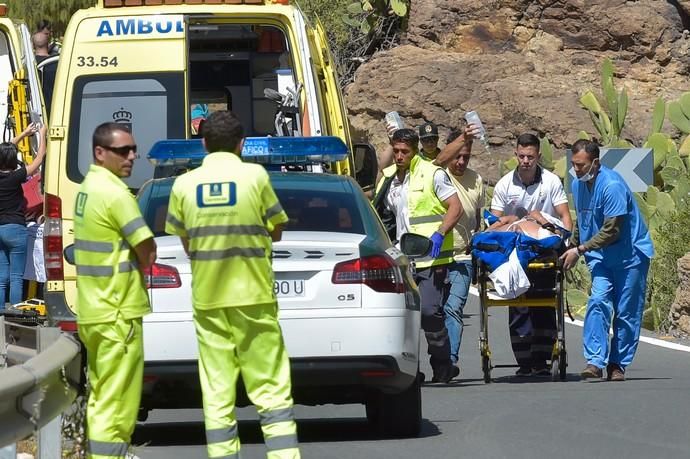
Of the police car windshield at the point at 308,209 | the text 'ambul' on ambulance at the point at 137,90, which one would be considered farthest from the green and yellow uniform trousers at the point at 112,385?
the text 'ambul' on ambulance at the point at 137,90

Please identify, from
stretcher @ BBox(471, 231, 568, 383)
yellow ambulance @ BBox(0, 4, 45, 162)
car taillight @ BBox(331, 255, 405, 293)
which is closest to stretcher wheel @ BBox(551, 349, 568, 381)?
stretcher @ BBox(471, 231, 568, 383)

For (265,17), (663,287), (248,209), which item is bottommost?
(663,287)

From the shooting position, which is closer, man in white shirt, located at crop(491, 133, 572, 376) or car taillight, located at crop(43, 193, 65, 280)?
car taillight, located at crop(43, 193, 65, 280)

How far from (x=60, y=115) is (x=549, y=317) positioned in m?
3.89

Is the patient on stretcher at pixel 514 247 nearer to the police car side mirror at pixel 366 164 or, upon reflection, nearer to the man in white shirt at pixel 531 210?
the man in white shirt at pixel 531 210

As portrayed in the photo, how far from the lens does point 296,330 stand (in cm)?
936

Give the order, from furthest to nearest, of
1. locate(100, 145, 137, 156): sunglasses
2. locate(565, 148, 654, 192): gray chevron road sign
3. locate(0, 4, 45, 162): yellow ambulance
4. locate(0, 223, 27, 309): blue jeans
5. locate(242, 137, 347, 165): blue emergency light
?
1. locate(565, 148, 654, 192): gray chevron road sign
2. locate(0, 4, 45, 162): yellow ambulance
3. locate(0, 223, 27, 309): blue jeans
4. locate(242, 137, 347, 165): blue emergency light
5. locate(100, 145, 137, 156): sunglasses

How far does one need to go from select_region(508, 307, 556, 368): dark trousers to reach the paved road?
312 mm

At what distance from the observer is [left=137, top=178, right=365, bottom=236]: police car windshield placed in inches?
389

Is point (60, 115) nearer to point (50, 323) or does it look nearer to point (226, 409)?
point (50, 323)

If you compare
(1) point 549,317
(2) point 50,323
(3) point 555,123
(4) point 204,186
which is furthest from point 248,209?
(3) point 555,123

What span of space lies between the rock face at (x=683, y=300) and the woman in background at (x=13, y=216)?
6036 millimetres

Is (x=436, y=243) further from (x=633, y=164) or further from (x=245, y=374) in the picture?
(x=633, y=164)

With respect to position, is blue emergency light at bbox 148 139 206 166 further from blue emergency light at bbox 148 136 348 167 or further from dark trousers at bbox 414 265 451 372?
dark trousers at bbox 414 265 451 372
